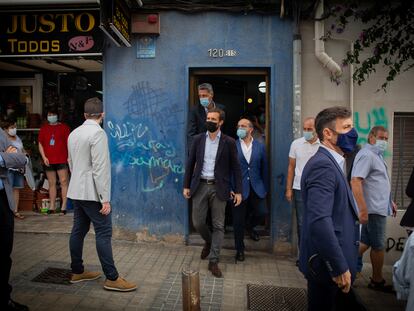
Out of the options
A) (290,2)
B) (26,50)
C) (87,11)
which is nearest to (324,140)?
(290,2)

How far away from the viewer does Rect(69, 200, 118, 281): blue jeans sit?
174 inches

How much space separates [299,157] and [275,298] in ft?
6.30

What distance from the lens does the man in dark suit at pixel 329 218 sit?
2643 millimetres

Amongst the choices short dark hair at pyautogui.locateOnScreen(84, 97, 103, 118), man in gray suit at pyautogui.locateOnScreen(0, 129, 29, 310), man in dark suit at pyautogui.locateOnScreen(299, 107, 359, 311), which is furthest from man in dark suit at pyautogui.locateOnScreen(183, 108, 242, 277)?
man in dark suit at pyautogui.locateOnScreen(299, 107, 359, 311)

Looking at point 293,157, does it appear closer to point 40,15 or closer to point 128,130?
point 128,130

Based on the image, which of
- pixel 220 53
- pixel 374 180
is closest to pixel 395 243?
pixel 374 180

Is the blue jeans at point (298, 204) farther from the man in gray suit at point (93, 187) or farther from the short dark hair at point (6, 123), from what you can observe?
the short dark hair at point (6, 123)

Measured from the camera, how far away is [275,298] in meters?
4.68

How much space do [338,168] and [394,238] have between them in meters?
4.05

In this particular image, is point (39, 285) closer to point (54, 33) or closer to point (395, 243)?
point (54, 33)

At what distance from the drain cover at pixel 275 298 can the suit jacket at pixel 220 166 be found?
1184mm

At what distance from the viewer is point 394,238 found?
6207 mm

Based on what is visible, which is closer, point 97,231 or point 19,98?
point 97,231

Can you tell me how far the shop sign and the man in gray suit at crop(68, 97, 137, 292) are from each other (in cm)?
112
